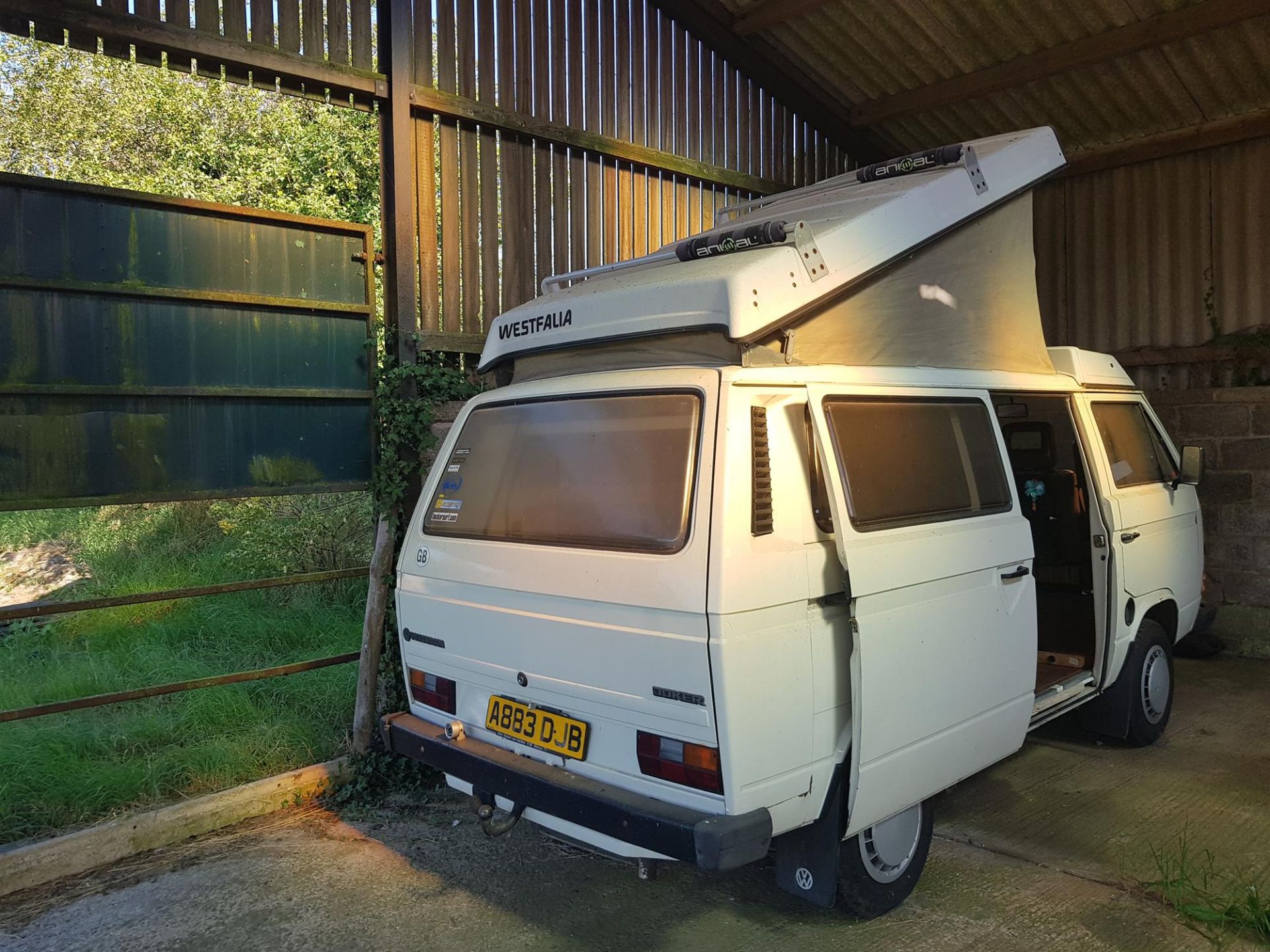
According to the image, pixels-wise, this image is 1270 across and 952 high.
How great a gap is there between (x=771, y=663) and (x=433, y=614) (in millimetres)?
1467

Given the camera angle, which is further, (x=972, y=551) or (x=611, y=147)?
(x=611, y=147)

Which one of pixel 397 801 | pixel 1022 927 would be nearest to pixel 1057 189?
pixel 1022 927

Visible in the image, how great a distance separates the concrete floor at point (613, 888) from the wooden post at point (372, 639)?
1.65ft

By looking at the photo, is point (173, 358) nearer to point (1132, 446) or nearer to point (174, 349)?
point (174, 349)

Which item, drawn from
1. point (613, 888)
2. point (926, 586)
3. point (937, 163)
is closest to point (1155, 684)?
point (926, 586)

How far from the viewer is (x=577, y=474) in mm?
3234

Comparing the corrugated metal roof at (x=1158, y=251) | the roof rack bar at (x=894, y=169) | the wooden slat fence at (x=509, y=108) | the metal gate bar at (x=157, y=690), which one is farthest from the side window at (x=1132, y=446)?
the metal gate bar at (x=157, y=690)

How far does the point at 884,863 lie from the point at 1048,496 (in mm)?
2732

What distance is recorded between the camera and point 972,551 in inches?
139

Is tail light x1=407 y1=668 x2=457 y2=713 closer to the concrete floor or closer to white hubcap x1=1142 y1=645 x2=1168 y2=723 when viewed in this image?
the concrete floor

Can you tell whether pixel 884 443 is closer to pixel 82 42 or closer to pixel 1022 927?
pixel 1022 927

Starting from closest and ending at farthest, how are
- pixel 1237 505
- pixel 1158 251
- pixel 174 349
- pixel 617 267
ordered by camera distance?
pixel 617 267, pixel 174 349, pixel 1237 505, pixel 1158 251

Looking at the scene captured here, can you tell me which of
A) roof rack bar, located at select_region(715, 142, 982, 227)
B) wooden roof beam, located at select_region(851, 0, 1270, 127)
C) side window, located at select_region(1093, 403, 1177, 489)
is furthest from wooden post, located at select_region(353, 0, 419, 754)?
wooden roof beam, located at select_region(851, 0, 1270, 127)

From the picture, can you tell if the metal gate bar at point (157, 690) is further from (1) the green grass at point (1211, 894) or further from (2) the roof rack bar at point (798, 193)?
(1) the green grass at point (1211, 894)
